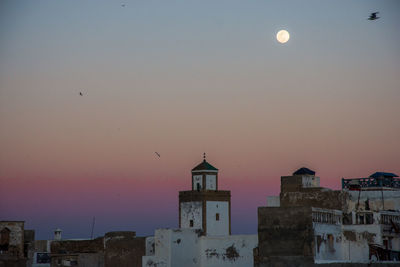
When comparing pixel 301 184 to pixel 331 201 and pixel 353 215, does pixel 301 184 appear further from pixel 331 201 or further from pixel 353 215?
pixel 353 215

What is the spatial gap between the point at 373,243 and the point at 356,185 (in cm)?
1013

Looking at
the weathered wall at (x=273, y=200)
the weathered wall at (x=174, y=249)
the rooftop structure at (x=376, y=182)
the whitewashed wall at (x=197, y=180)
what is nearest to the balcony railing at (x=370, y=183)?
the rooftop structure at (x=376, y=182)

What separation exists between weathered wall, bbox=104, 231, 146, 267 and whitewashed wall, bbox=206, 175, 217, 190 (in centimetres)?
1410

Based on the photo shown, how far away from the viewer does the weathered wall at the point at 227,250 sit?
4878 centimetres

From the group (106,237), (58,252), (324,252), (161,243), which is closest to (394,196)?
(324,252)

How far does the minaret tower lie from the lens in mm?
65688

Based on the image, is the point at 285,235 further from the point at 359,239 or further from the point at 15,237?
the point at 15,237

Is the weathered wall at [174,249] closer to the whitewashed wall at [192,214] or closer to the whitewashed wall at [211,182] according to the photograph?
the whitewashed wall at [192,214]

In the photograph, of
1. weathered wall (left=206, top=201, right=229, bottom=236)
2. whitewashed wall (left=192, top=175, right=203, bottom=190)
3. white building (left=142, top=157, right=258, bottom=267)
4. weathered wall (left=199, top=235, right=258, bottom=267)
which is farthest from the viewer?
whitewashed wall (left=192, top=175, right=203, bottom=190)

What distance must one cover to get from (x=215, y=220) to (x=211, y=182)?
347 cm

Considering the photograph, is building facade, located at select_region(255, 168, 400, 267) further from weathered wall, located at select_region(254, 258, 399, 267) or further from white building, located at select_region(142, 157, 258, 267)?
white building, located at select_region(142, 157, 258, 267)

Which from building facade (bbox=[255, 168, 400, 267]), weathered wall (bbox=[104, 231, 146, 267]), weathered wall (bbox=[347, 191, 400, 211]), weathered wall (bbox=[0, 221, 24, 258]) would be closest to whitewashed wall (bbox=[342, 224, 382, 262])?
building facade (bbox=[255, 168, 400, 267])

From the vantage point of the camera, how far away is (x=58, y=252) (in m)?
62.5

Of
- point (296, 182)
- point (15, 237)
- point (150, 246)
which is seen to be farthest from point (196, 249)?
point (15, 237)
